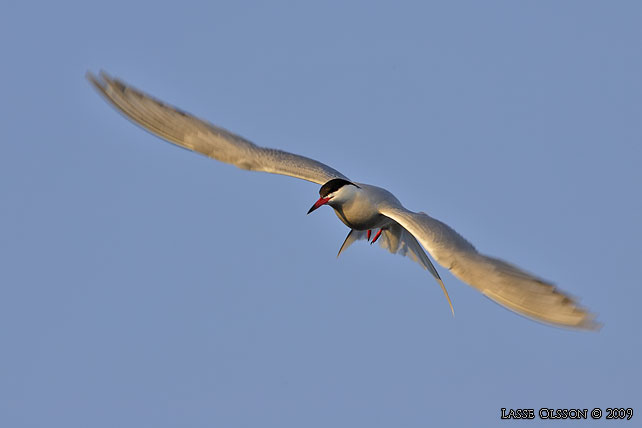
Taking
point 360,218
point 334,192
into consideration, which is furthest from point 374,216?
point 334,192

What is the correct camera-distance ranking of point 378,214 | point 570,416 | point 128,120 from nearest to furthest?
point 570,416, point 378,214, point 128,120

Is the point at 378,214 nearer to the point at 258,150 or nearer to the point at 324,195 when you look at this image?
the point at 324,195

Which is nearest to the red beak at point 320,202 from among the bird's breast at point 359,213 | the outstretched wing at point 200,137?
the bird's breast at point 359,213

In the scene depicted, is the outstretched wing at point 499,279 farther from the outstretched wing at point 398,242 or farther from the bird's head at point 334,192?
the outstretched wing at point 398,242

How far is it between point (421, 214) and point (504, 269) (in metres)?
2.06

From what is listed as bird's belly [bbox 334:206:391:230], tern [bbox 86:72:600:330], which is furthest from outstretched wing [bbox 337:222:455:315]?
bird's belly [bbox 334:206:391:230]

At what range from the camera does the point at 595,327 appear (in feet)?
31.1

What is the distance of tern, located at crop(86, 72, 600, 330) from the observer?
10336mm

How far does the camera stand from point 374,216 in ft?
44.7

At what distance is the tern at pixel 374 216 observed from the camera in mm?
10336

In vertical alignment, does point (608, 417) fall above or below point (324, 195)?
below

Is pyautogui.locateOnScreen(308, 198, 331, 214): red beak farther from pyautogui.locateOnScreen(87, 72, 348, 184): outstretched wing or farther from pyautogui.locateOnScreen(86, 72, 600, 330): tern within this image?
pyautogui.locateOnScreen(87, 72, 348, 184): outstretched wing

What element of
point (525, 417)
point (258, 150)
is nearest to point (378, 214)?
point (258, 150)

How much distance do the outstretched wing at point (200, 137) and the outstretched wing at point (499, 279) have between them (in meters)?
2.57
